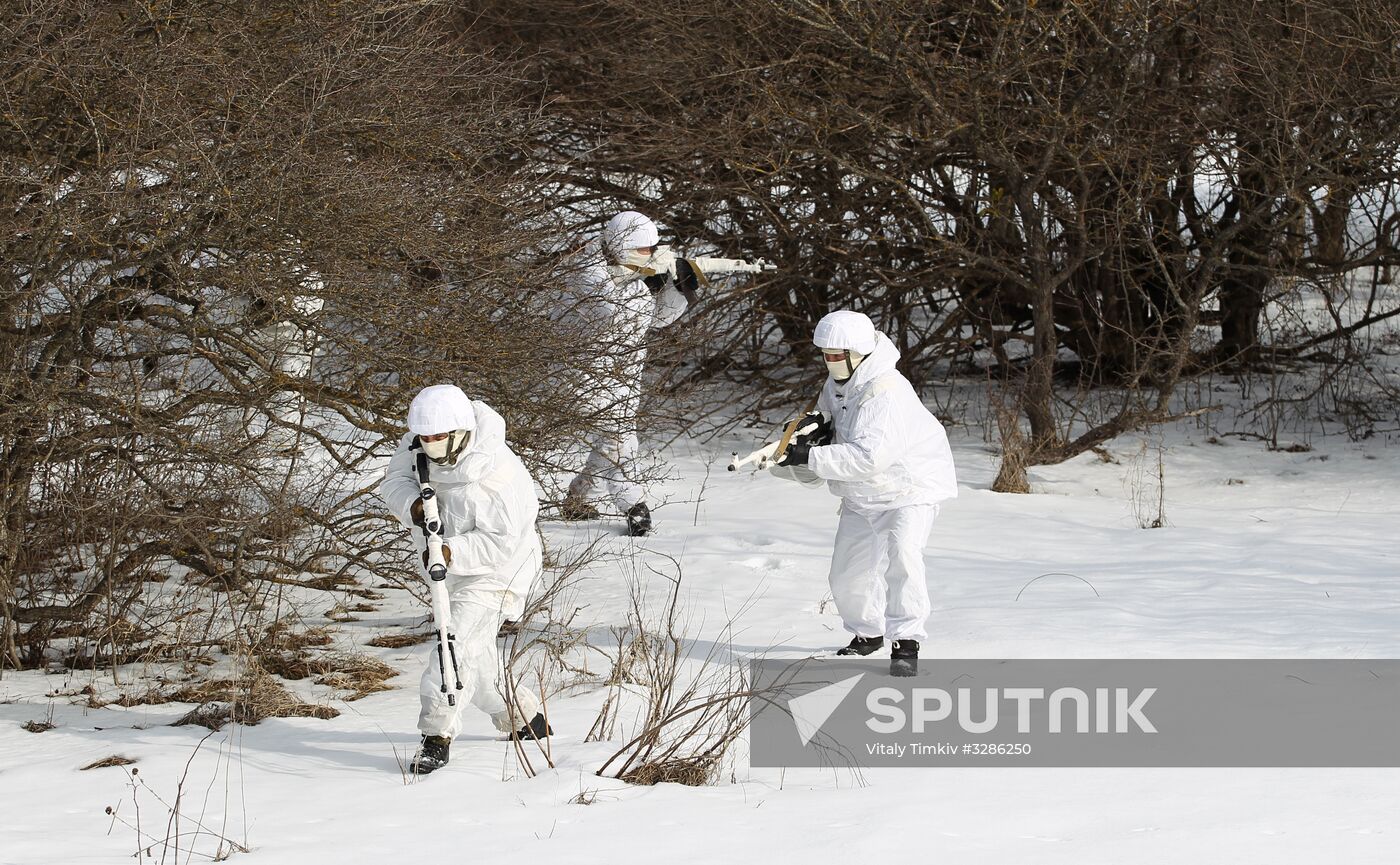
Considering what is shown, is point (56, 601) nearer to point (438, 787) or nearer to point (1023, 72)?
point (438, 787)

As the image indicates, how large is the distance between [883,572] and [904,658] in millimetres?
416

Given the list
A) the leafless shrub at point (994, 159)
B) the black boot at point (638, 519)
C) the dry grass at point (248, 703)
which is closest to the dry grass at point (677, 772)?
the dry grass at point (248, 703)

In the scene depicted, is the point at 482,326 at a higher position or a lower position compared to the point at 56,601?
higher

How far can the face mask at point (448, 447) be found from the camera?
4.99 metres

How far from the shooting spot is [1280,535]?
846 centimetres

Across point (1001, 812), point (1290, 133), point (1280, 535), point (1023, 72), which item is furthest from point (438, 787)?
point (1290, 133)

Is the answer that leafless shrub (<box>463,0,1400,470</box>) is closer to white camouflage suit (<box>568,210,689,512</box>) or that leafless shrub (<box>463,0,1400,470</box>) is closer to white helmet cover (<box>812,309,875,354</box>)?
white camouflage suit (<box>568,210,689,512</box>)

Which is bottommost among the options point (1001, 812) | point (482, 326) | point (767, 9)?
point (1001, 812)

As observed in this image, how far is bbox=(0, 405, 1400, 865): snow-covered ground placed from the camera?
4.31 m

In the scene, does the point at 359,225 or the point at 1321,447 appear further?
the point at 1321,447

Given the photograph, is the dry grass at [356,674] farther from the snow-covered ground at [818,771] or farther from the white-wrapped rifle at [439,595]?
the white-wrapped rifle at [439,595]

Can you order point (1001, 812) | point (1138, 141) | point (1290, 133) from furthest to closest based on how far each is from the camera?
point (1138, 141)
point (1290, 133)
point (1001, 812)

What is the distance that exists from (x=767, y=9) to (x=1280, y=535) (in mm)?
4189

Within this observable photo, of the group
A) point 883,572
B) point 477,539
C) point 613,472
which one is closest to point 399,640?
point 613,472
